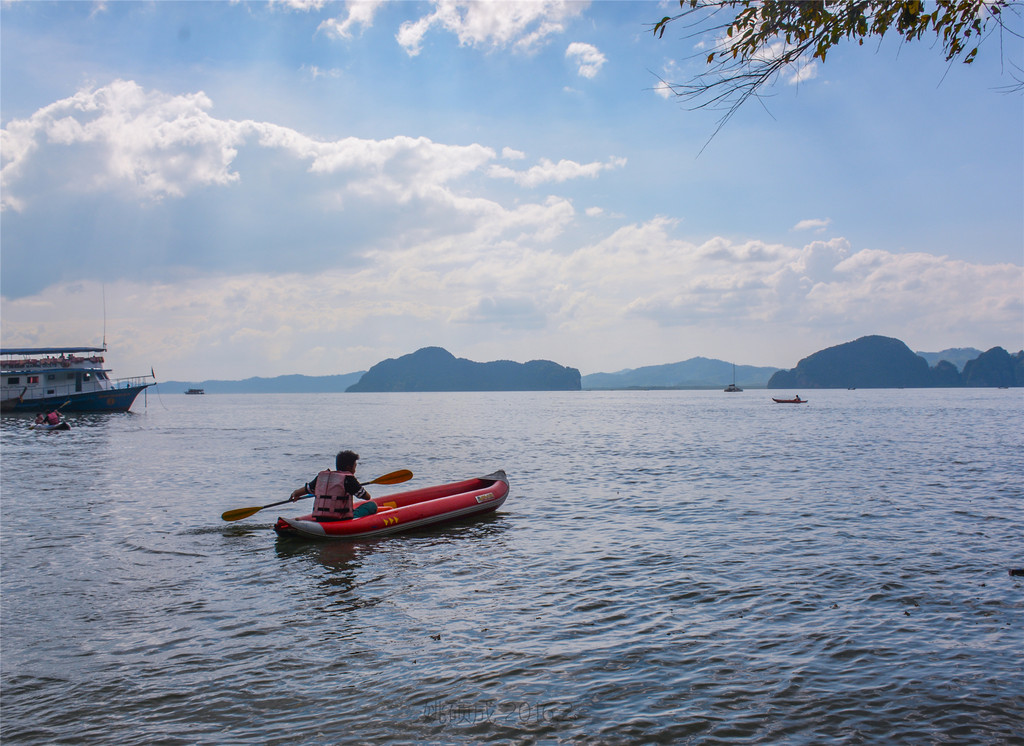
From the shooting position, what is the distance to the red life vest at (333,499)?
46.6 ft

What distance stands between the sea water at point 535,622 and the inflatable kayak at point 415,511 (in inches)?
14.2

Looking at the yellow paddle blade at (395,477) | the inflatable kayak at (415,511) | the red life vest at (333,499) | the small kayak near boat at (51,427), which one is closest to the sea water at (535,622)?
the inflatable kayak at (415,511)

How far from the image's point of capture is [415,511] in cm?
1558

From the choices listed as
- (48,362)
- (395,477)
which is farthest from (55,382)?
(395,477)

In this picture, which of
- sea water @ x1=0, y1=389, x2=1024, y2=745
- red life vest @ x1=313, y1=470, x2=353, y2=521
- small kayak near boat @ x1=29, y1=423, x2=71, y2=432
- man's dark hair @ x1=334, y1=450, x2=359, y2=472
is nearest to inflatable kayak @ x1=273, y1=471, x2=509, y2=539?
red life vest @ x1=313, y1=470, x2=353, y2=521

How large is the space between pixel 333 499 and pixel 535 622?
6856 mm

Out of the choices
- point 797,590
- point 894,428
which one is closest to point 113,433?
point 797,590

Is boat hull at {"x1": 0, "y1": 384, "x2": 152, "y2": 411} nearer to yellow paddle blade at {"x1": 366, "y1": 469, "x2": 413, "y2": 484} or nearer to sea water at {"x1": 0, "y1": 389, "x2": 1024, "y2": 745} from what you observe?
sea water at {"x1": 0, "y1": 389, "x2": 1024, "y2": 745}

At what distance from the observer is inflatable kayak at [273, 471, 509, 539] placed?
14039 millimetres

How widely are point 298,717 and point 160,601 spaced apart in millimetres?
5214

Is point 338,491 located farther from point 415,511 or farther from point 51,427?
point 51,427

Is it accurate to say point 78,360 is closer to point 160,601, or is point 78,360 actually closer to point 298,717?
point 160,601

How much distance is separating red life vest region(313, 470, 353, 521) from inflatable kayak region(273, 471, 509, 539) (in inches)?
6.9

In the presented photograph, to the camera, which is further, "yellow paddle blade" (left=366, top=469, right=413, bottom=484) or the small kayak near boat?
the small kayak near boat
